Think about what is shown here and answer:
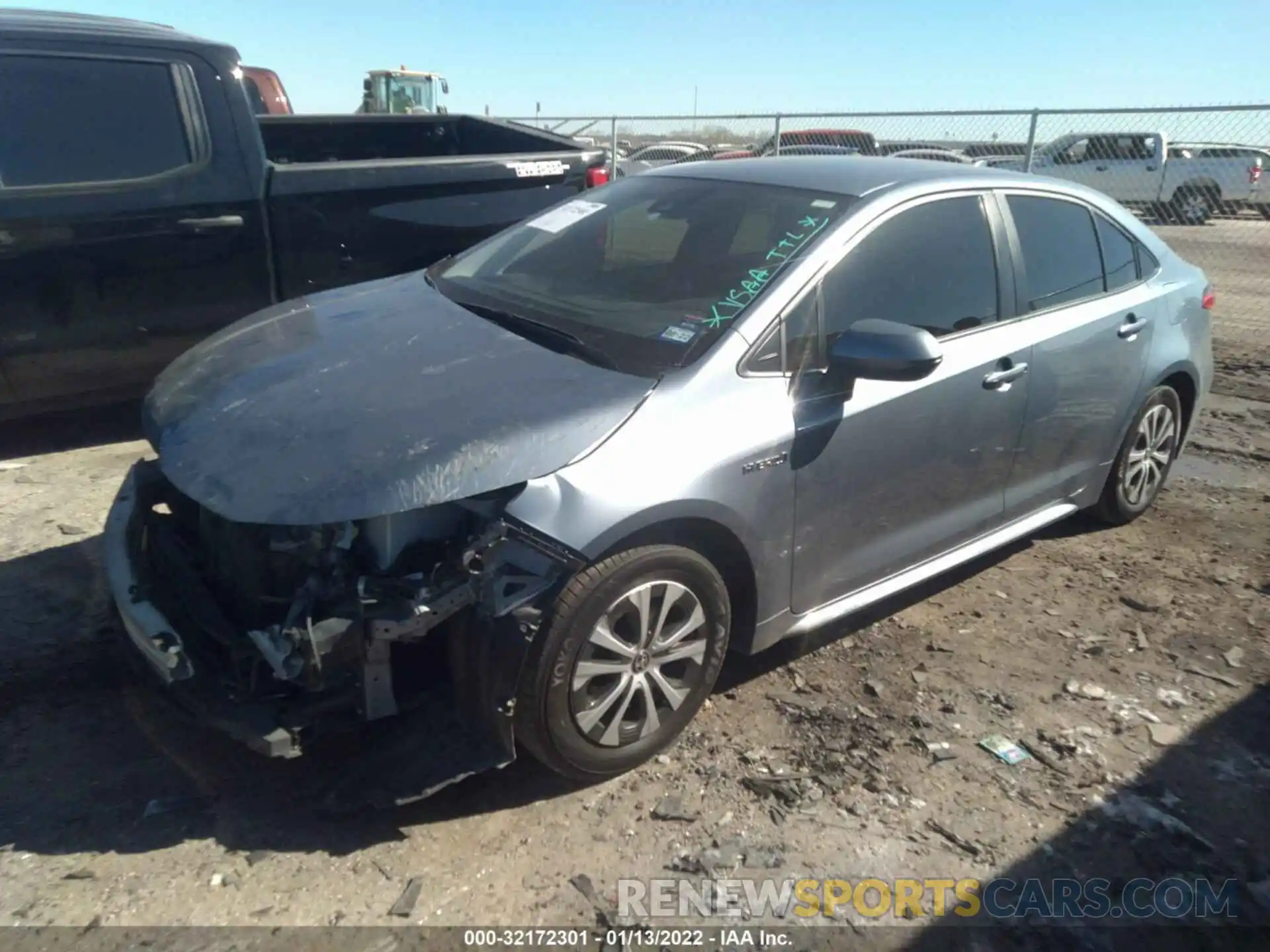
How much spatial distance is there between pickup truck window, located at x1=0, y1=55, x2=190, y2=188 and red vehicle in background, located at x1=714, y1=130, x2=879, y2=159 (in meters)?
9.87

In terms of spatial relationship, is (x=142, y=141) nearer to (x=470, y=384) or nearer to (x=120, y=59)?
(x=120, y=59)

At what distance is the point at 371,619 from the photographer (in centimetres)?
247

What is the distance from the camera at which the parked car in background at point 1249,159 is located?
12.9 metres

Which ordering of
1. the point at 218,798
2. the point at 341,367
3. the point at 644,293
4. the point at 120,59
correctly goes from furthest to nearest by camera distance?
1. the point at 120,59
2. the point at 644,293
3. the point at 341,367
4. the point at 218,798

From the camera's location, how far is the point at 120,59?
4625 mm

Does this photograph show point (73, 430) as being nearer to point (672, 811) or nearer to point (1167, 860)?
point (672, 811)

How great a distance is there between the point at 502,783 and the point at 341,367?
1.36 m

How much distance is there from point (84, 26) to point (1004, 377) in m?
4.43

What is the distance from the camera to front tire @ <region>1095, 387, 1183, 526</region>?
4.63 meters

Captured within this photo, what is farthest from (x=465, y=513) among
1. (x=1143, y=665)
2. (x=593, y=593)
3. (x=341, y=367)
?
(x=1143, y=665)

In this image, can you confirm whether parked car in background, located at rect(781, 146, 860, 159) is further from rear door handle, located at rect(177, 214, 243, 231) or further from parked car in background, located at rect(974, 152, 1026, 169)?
rear door handle, located at rect(177, 214, 243, 231)

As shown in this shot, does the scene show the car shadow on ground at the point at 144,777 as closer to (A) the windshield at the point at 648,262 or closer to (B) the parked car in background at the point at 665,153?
(A) the windshield at the point at 648,262

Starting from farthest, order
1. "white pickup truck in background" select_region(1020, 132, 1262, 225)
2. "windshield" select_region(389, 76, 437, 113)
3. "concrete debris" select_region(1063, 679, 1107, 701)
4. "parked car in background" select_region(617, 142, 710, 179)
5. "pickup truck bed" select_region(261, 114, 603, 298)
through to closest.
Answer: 1. "windshield" select_region(389, 76, 437, 113)
2. "parked car in background" select_region(617, 142, 710, 179)
3. "white pickup truck in background" select_region(1020, 132, 1262, 225)
4. "pickup truck bed" select_region(261, 114, 603, 298)
5. "concrete debris" select_region(1063, 679, 1107, 701)

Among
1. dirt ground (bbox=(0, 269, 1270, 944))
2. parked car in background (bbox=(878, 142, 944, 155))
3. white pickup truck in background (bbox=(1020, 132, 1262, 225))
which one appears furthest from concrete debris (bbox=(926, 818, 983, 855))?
parked car in background (bbox=(878, 142, 944, 155))
